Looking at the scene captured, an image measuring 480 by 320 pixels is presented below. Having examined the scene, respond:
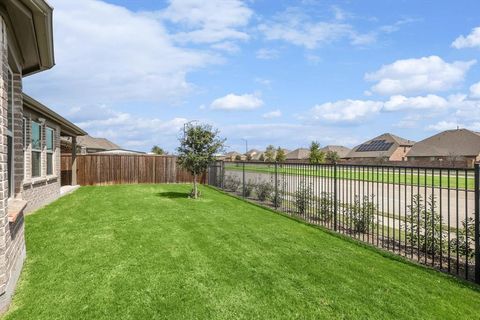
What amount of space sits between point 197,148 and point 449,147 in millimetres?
56433

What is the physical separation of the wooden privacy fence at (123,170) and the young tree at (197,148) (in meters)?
6.10

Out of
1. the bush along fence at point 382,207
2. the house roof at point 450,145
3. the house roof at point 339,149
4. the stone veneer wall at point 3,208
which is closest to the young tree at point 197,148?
the bush along fence at point 382,207

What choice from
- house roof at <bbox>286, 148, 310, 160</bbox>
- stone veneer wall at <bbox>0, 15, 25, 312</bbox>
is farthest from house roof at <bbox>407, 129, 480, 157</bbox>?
stone veneer wall at <bbox>0, 15, 25, 312</bbox>

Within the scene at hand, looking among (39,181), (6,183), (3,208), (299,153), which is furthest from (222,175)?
(299,153)

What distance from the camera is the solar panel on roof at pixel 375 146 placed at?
70.6 meters

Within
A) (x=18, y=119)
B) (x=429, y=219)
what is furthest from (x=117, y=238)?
(x=429, y=219)

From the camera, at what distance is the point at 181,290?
4.49 metres

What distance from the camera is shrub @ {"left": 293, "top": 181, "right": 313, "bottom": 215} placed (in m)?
9.95

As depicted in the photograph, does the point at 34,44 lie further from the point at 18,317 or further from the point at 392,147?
the point at 392,147

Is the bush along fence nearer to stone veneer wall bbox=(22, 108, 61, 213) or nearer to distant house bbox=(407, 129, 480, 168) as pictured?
stone veneer wall bbox=(22, 108, 61, 213)

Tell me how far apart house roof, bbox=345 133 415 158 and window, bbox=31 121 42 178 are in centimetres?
6368

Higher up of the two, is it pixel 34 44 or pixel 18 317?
pixel 34 44

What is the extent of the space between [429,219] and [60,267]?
6257mm

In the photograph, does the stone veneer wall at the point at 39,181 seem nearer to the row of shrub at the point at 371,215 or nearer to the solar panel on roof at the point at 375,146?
the row of shrub at the point at 371,215
